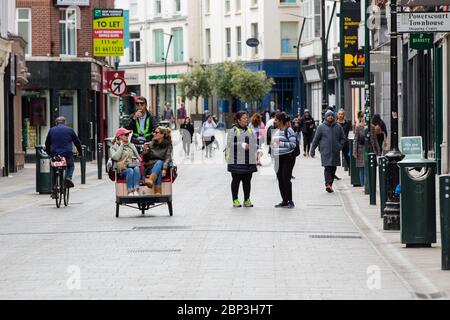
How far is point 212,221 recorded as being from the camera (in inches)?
820

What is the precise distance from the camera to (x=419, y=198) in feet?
51.3

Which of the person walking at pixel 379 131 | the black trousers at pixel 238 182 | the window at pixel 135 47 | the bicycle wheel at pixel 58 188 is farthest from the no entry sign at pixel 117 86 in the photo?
the window at pixel 135 47

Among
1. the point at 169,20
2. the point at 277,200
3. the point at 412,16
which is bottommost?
the point at 277,200

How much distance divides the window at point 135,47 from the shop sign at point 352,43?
6848 centimetres

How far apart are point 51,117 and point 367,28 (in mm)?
22851

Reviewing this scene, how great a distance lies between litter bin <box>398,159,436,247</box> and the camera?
15602 millimetres

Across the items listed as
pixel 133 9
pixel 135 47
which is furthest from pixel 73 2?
pixel 135 47

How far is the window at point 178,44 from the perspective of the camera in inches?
4203

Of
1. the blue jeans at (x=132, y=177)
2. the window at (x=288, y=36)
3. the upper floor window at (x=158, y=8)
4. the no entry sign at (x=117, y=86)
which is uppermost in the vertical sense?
the upper floor window at (x=158, y=8)

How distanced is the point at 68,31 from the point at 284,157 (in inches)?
1108

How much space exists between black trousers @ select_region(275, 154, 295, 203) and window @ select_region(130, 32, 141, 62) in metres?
86.2

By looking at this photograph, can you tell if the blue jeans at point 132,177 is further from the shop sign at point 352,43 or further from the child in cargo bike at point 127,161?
the shop sign at point 352,43
